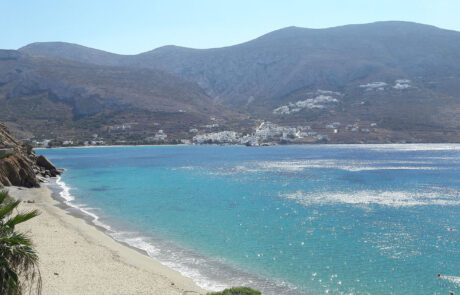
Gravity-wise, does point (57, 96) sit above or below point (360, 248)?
above

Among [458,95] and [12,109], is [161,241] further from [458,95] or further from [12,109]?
[458,95]

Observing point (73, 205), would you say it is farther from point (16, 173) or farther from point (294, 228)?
point (294, 228)

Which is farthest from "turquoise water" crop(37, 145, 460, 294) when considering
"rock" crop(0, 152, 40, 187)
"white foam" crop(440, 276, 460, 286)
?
"rock" crop(0, 152, 40, 187)

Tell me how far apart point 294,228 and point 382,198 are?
57.9 ft

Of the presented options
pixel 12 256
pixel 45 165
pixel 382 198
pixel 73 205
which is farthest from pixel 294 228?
pixel 45 165

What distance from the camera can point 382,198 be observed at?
1629 inches

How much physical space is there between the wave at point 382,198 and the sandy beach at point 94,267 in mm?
21891

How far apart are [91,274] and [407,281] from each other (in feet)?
47.9

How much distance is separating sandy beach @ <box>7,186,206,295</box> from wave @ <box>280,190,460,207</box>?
21891 millimetres

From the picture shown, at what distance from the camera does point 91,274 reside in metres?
17.1

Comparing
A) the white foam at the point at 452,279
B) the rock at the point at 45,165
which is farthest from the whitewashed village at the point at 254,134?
the white foam at the point at 452,279

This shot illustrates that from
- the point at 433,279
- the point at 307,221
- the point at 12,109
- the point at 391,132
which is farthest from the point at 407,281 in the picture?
the point at 12,109

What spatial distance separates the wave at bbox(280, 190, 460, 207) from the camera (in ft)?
127

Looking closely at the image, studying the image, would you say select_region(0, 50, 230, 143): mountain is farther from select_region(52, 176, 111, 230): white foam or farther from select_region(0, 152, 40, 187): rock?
select_region(0, 152, 40, 187): rock
